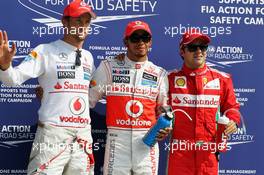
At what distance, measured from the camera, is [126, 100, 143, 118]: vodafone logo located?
334cm

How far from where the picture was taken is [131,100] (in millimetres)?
3373

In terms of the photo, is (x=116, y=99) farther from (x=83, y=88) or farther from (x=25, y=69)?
(x=25, y=69)

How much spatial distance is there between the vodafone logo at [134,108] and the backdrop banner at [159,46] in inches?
26.0

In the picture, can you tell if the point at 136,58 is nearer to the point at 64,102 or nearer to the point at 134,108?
the point at 134,108

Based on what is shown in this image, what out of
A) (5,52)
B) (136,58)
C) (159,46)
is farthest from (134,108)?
(5,52)

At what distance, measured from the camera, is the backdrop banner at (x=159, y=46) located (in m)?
3.87

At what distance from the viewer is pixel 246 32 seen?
4.14 meters

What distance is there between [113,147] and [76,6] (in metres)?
1.14

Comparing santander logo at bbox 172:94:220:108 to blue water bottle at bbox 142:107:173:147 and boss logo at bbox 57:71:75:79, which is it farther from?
boss logo at bbox 57:71:75:79

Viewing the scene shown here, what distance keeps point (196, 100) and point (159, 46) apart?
0.81 meters

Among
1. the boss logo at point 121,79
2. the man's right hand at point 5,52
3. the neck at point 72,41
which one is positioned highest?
the neck at point 72,41

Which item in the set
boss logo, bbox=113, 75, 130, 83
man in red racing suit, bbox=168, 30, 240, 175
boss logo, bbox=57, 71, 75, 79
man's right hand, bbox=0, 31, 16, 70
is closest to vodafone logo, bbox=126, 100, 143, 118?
boss logo, bbox=113, 75, 130, 83

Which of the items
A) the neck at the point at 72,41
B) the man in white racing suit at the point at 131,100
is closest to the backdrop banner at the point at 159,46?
the man in white racing suit at the point at 131,100

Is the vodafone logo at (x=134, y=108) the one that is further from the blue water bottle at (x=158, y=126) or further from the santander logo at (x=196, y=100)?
the santander logo at (x=196, y=100)
